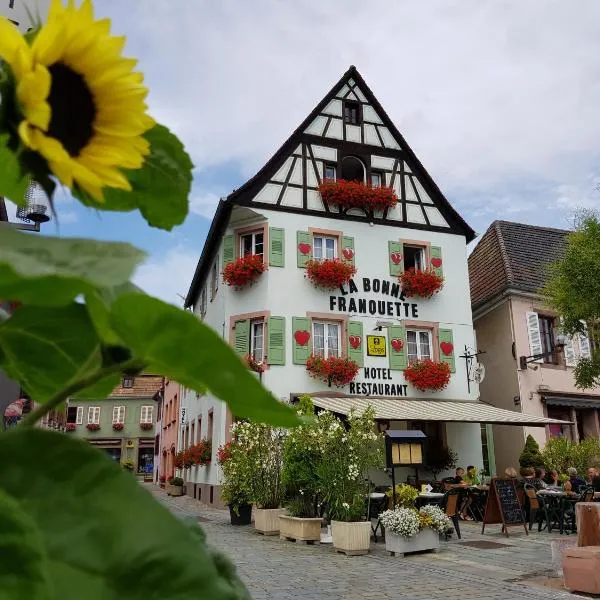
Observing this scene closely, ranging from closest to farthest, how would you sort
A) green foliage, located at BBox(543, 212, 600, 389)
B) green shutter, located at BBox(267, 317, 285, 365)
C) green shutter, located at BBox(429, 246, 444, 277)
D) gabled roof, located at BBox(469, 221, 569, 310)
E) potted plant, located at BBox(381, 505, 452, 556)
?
potted plant, located at BBox(381, 505, 452, 556) < green foliage, located at BBox(543, 212, 600, 389) < green shutter, located at BBox(267, 317, 285, 365) < green shutter, located at BBox(429, 246, 444, 277) < gabled roof, located at BBox(469, 221, 569, 310)

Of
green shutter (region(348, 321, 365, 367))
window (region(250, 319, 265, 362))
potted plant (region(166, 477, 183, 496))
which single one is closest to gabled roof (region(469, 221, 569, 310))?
green shutter (region(348, 321, 365, 367))

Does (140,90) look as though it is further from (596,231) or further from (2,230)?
(596,231)

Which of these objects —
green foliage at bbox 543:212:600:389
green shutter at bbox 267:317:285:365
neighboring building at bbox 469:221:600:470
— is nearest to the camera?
green foliage at bbox 543:212:600:389

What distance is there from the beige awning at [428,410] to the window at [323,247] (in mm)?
3727

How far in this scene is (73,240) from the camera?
1.05ft

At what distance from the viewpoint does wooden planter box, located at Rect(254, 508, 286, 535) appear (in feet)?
39.5

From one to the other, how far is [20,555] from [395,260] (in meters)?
17.3

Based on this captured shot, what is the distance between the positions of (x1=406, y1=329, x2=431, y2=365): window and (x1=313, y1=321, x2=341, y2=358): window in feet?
6.63

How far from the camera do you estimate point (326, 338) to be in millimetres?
16422

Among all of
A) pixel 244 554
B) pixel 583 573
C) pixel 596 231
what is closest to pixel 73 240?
pixel 583 573

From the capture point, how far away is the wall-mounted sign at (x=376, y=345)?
650 inches

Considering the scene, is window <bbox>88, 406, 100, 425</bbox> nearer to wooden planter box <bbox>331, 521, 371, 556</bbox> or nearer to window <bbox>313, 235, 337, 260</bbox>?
window <bbox>313, 235, 337, 260</bbox>

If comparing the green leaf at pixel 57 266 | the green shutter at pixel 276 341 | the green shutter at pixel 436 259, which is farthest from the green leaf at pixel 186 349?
the green shutter at pixel 436 259

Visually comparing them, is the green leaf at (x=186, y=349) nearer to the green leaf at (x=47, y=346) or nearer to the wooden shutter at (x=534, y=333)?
the green leaf at (x=47, y=346)
